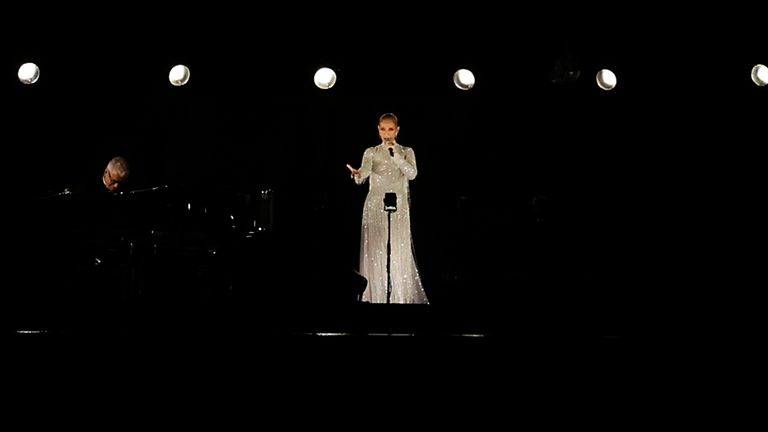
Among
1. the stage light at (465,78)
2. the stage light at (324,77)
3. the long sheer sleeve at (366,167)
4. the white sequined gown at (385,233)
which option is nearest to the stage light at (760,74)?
the stage light at (465,78)

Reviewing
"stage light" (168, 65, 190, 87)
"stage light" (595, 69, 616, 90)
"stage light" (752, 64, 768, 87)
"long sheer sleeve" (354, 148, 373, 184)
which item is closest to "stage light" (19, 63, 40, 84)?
"stage light" (168, 65, 190, 87)

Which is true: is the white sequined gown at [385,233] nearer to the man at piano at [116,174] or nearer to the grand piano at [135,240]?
the grand piano at [135,240]

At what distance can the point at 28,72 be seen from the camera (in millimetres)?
6500

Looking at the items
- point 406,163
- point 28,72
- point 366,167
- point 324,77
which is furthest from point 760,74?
point 28,72

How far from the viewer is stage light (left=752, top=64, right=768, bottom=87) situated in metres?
6.64

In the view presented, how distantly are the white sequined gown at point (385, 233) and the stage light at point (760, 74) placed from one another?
3411mm

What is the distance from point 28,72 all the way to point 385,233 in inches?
142

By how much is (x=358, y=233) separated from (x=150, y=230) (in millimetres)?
2217

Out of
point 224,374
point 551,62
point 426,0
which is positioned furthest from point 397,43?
point 224,374

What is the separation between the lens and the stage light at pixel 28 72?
6.48 m

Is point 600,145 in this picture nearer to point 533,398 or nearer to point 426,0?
point 426,0

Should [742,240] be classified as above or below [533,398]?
above

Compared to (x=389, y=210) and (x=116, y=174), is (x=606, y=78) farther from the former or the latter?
(x=116, y=174)

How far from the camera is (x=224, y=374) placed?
2889 mm
